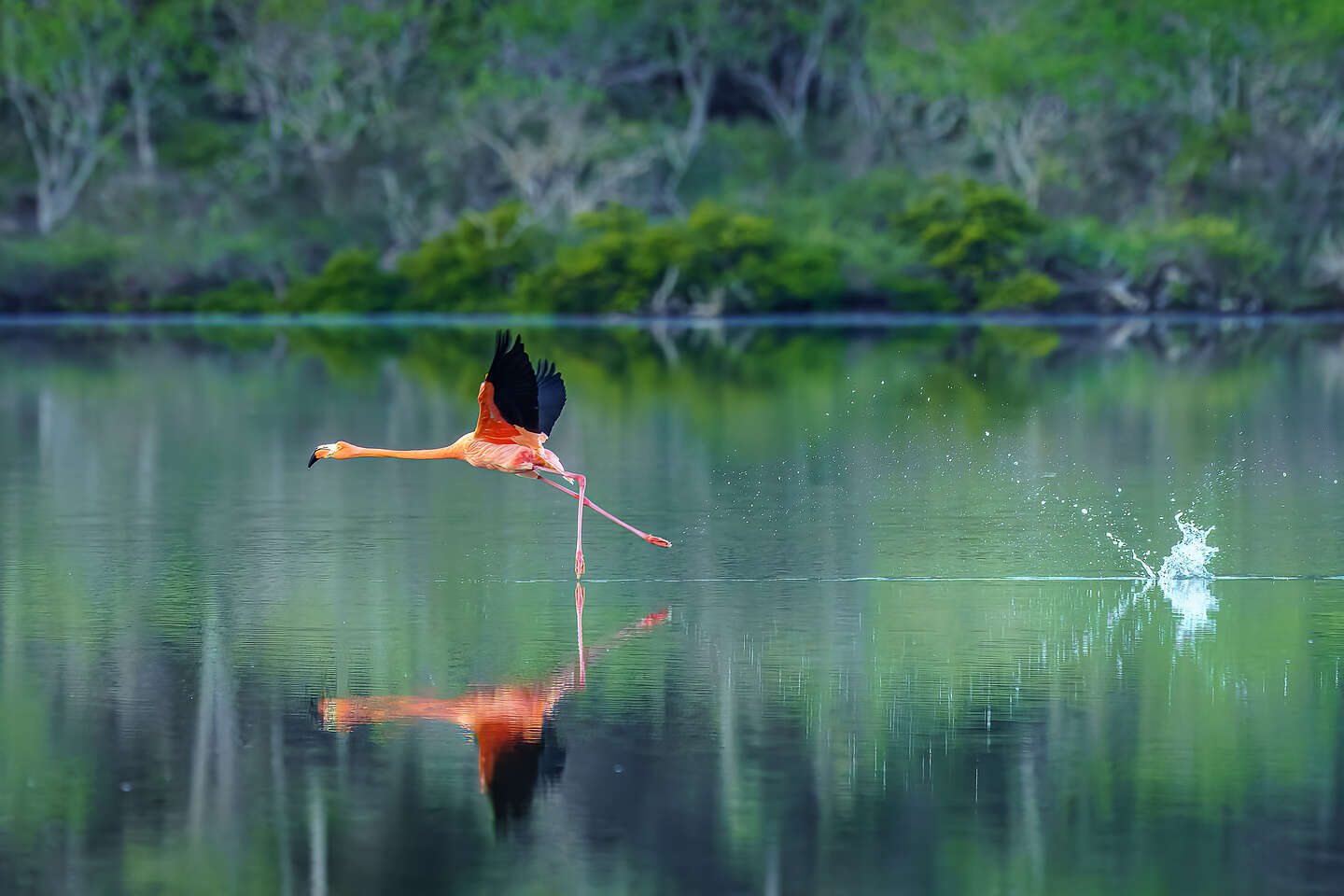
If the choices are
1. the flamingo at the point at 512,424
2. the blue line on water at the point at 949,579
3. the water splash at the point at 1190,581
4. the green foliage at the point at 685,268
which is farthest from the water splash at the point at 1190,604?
the green foliage at the point at 685,268

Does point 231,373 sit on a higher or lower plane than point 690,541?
higher

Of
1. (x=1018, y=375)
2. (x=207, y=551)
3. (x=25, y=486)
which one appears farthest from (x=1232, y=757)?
(x=1018, y=375)

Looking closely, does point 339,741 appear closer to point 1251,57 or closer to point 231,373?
point 231,373

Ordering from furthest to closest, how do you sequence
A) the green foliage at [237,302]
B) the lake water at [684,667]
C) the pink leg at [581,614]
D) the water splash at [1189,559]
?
the green foliage at [237,302] → the water splash at [1189,559] → the pink leg at [581,614] → the lake water at [684,667]

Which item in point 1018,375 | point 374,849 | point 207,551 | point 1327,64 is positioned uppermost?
point 1327,64

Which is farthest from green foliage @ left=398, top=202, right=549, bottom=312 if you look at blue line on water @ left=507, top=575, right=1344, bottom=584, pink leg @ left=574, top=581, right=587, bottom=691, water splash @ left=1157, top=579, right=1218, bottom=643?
water splash @ left=1157, top=579, right=1218, bottom=643

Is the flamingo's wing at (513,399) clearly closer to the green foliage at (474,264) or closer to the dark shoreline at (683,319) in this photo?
the dark shoreline at (683,319)

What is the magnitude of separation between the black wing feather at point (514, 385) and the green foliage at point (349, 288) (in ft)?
162

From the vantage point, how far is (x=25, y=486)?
19.9 m

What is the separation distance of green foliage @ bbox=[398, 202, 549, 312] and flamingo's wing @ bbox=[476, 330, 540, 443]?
1879 inches

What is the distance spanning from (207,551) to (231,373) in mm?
21005

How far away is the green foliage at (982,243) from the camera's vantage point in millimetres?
60625

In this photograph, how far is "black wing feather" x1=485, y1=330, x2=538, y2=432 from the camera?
1235cm

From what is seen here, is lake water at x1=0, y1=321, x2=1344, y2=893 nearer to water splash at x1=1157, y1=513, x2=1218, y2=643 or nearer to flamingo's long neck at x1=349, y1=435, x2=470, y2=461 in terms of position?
water splash at x1=1157, y1=513, x2=1218, y2=643
